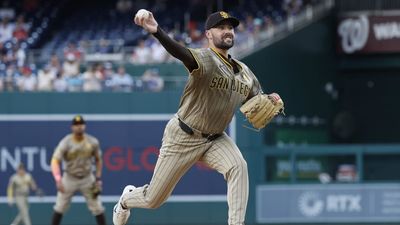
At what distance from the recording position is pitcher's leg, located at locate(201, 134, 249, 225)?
966 centimetres

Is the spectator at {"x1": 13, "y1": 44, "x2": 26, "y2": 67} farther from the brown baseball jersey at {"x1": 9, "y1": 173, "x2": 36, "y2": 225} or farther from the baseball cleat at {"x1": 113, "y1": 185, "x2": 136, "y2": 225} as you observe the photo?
the baseball cleat at {"x1": 113, "y1": 185, "x2": 136, "y2": 225}

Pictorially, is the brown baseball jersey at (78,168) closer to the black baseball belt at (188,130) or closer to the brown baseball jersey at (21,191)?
the brown baseball jersey at (21,191)

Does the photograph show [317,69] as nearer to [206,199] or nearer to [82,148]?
[206,199]

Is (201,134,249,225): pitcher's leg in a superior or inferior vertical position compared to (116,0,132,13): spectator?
inferior

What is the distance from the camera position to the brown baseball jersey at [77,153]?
1489 cm

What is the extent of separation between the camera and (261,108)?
9836mm

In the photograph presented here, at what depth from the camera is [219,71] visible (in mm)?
9516

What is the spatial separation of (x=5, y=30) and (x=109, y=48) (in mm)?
2437

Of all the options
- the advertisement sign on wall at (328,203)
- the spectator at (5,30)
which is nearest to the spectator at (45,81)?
the spectator at (5,30)

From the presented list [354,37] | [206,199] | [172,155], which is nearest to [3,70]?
[206,199]

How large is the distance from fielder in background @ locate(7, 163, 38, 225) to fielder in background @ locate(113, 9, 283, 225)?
30.0 feet

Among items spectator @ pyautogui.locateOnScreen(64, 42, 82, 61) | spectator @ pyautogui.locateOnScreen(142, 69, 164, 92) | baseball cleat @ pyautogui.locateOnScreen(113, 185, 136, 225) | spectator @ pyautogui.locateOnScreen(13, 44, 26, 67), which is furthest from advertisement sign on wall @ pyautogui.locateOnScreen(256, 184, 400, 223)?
baseball cleat @ pyautogui.locateOnScreen(113, 185, 136, 225)

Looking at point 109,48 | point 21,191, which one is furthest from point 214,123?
point 109,48

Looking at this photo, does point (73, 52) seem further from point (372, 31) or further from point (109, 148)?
point (372, 31)
